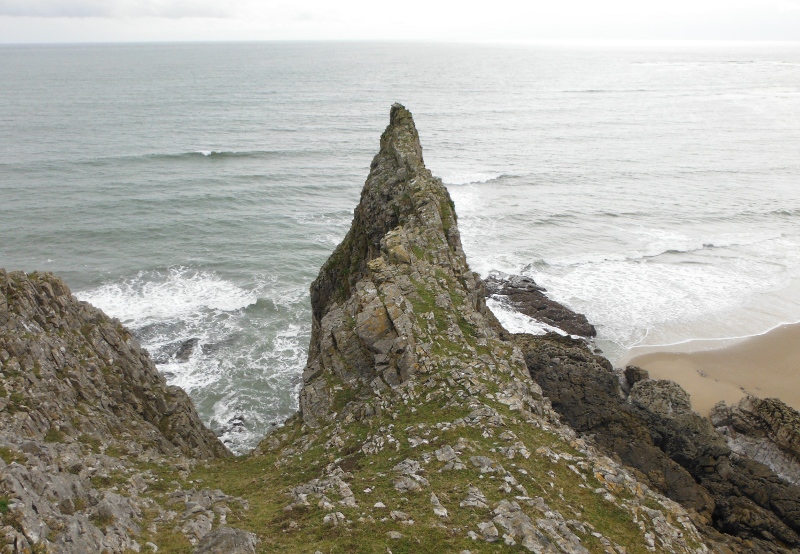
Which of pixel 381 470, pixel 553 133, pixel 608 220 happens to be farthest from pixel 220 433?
pixel 553 133

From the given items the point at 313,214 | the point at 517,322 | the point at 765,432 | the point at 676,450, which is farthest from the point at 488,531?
the point at 313,214

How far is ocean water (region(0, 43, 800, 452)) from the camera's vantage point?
144 feet

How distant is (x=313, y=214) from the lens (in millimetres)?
67438

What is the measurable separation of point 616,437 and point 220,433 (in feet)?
73.9

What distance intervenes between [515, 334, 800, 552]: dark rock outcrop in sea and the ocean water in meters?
11.7

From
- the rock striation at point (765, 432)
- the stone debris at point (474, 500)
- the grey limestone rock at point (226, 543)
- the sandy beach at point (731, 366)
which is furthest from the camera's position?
the sandy beach at point (731, 366)

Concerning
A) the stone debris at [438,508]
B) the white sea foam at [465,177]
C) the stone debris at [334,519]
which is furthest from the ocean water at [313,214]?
the stone debris at [438,508]

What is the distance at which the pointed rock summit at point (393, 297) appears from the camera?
22.0 m

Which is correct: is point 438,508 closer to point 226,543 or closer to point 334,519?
point 334,519

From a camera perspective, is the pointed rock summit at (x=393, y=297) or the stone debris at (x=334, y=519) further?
the pointed rock summit at (x=393, y=297)

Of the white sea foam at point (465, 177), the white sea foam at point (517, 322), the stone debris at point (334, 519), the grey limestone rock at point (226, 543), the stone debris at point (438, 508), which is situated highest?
the white sea foam at point (465, 177)

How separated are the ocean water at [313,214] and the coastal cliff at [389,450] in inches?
463

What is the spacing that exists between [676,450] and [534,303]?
67.9 feet

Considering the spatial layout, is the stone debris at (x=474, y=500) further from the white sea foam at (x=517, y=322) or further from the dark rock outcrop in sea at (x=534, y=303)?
the dark rock outcrop in sea at (x=534, y=303)
